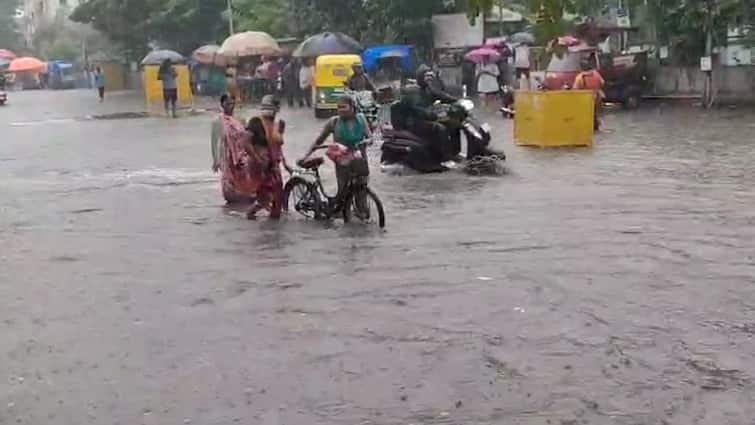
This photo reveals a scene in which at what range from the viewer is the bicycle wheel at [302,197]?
1212 centimetres

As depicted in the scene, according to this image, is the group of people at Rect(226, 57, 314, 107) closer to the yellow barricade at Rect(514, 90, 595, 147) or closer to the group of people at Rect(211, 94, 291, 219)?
the yellow barricade at Rect(514, 90, 595, 147)

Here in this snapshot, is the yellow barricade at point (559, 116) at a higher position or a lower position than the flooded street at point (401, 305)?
higher

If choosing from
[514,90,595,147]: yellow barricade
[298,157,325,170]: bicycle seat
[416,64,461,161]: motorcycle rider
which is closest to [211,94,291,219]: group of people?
[298,157,325,170]: bicycle seat

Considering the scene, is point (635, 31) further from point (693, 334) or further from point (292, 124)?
point (693, 334)

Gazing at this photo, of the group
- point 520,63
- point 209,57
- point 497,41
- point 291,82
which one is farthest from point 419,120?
point 209,57

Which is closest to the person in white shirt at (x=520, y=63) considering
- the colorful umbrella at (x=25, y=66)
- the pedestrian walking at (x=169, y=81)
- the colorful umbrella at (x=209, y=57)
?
the pedestrian walking at (x=169, y=81)

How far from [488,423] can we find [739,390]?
4.57ft

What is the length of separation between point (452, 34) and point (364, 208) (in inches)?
1173

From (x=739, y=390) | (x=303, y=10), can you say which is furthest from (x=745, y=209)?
(x=303, y=10)

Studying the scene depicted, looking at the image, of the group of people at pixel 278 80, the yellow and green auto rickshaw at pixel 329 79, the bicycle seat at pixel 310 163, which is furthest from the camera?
the group of people at pixel 278 80

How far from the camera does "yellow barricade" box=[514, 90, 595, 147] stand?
1869cm

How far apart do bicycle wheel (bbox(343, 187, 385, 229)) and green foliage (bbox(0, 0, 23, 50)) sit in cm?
9531

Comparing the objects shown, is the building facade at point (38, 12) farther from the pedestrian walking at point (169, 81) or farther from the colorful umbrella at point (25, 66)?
the pedestrian walking at point (169, 81)

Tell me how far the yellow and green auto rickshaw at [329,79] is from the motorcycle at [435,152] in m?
13.0
